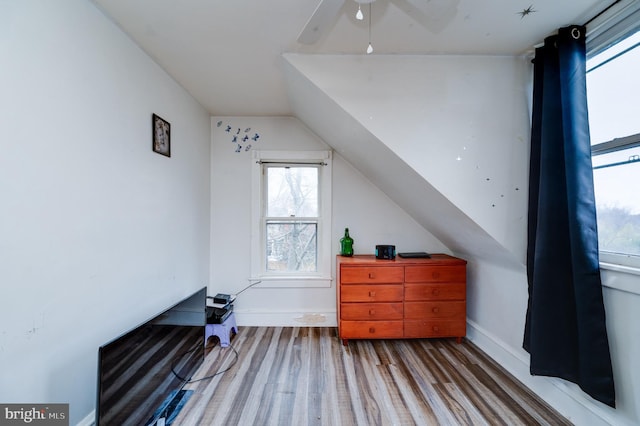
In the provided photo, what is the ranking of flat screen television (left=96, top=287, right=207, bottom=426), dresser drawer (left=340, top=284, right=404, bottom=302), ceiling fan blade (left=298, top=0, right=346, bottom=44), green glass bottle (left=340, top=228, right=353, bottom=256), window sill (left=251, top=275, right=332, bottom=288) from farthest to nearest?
window sill (left=251, top=275, right=332, bottom=288)
green glass bottle (left=340, top=228, right=353, bottom=256)
dresser drawer (left=340, top=284, right=404, bottom=302)
flat screen television (left=96, top=287, right=207, bottom=426)
ceiling fan blade (left=298, top=0, right=346, bottom=44)

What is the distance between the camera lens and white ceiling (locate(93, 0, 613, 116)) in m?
1.24

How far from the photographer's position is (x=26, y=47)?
0.95 meters

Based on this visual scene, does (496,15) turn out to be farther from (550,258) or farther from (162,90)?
(162,90)

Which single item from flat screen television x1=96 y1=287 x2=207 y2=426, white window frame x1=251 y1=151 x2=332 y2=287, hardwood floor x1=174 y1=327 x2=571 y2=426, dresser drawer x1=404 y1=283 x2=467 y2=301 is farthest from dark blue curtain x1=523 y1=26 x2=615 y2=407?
flat screen television x1=96 y1=287 x2=207 y2=426

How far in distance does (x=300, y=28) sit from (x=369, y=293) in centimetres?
205

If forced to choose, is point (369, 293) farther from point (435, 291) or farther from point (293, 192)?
point (293, 192)

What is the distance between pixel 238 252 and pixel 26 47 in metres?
2.05

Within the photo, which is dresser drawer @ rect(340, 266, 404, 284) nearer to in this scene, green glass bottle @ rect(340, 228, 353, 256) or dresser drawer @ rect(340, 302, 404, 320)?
dresser drawer @ rect(340, 302, 404, 320)

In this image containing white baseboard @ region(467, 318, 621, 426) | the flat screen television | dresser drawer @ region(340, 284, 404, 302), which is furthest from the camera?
dresser drawer @ region(340, 284, 404, 302)

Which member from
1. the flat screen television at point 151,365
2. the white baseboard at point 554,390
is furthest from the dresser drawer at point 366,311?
the flat screen television at point 151,365

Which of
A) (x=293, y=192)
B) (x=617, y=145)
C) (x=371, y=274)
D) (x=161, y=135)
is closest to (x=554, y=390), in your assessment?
(x=371, y=274)

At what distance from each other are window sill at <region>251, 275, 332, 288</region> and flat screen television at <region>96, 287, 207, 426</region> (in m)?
0.84

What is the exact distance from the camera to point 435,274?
2262 mm

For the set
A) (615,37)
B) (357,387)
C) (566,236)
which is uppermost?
(615,37)
